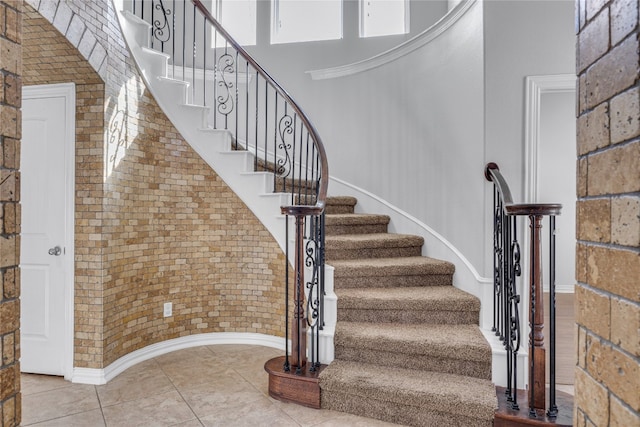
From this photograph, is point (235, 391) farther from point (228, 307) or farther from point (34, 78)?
point (34, 78)

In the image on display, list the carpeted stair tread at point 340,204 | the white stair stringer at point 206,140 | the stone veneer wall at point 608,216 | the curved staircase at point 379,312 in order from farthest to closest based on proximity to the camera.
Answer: the carpeted stair tread at point 340,204
the white stair stringer at point 206,140
the curved staircase at point 379,312
the stone veneer wall at point 608,216

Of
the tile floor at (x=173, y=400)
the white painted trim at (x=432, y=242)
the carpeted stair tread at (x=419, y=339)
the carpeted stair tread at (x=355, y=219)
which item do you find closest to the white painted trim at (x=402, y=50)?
the white painted trim at (x=432, y=242)

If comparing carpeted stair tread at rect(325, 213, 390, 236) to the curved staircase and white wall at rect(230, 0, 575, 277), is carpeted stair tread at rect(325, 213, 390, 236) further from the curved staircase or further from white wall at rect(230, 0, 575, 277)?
white wall at rect(230, 0, 575, 277)

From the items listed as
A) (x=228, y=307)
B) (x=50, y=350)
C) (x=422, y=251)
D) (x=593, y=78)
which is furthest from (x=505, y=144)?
(x=50, y=350)

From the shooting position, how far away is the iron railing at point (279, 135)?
102 inches

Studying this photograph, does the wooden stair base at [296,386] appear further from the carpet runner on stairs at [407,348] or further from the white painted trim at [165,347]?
the white painted trim at [165,347]

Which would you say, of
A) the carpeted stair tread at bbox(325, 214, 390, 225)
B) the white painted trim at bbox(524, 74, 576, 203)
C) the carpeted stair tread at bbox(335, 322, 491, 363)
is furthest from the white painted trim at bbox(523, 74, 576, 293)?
the carpeted stair tread at bbox(325, 214, 390, 225)

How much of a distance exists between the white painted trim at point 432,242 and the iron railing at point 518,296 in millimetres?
92

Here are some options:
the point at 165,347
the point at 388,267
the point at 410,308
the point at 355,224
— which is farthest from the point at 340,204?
the point at 165,347

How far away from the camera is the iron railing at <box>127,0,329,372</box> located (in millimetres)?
2582

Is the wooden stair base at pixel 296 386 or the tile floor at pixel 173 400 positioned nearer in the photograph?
the tile floor at pixel 173 400

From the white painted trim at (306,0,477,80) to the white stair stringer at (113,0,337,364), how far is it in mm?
1794

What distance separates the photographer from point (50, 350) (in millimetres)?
2949

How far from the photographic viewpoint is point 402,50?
395cm
